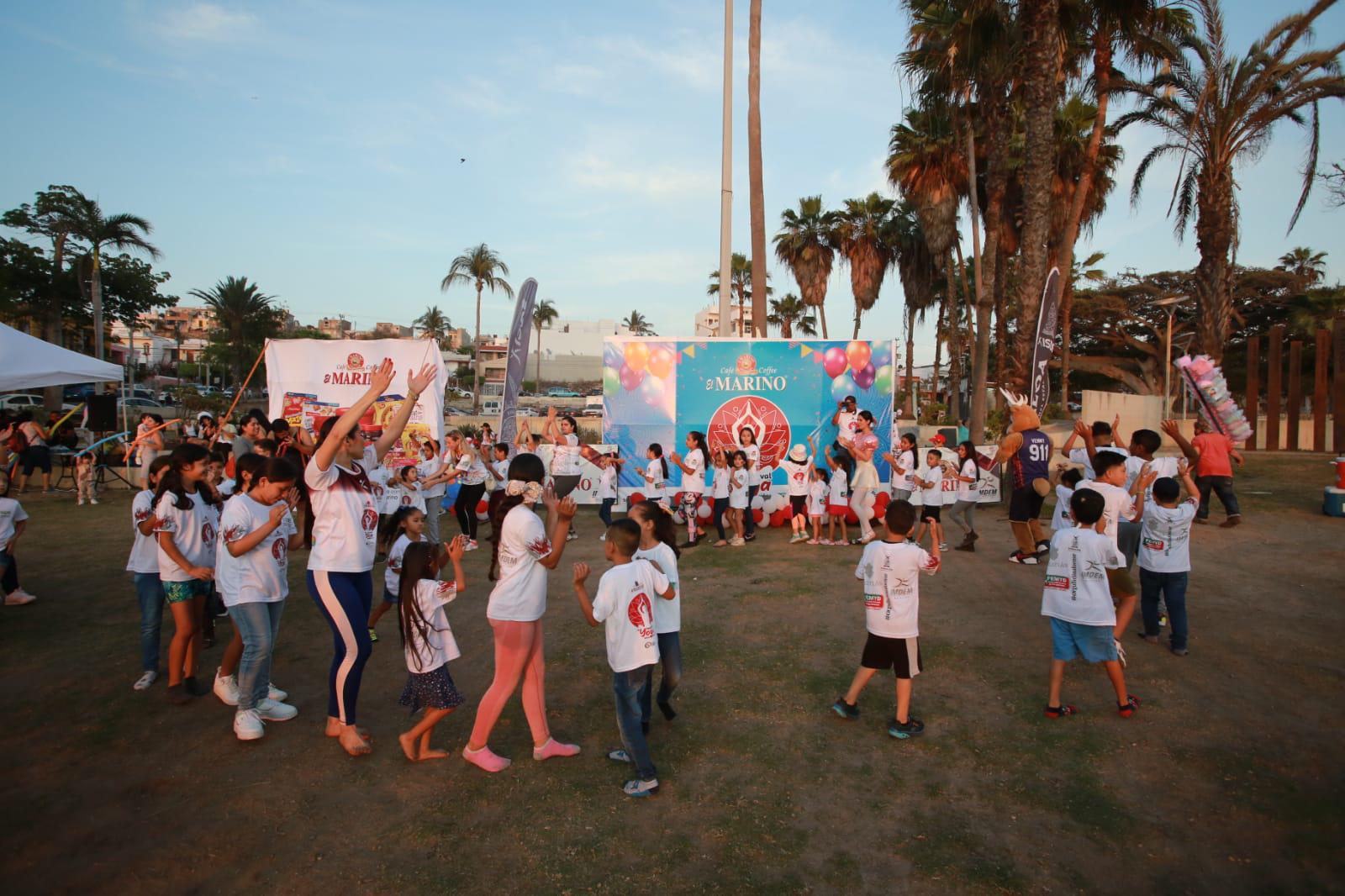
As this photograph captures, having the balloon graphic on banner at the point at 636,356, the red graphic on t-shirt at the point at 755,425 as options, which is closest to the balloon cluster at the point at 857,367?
the red graphic on t-shirt at the point at 755,425

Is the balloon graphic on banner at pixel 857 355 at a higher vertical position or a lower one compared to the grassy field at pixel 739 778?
higher

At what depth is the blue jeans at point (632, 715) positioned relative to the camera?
157 inches

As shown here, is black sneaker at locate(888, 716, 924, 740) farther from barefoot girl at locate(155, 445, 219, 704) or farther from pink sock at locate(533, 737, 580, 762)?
barefoot girl at locate(155, 445, 219, 704)

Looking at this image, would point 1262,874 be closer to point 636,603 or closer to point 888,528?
point 888,528

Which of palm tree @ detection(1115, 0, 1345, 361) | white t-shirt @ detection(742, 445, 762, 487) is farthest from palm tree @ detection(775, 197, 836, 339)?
white t-shirt @ detection(742, 445, 762, 487)

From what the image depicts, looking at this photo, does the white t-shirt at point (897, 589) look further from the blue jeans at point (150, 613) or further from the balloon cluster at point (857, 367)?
the balloon cluster at point (857, 367)

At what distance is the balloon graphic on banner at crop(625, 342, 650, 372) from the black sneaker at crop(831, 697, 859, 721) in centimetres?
873

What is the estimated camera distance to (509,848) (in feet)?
11.7

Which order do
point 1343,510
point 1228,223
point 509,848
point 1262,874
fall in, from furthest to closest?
point 1228,223 < point 1343,510 < point 509,848 < point 1262,874

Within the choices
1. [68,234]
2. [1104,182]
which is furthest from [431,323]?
[1104,182]

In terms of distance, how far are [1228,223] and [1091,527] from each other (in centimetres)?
1816

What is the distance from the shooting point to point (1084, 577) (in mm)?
4758

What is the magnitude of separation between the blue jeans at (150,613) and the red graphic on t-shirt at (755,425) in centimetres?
830

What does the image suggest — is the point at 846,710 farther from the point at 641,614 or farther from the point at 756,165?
the point at 756,165
